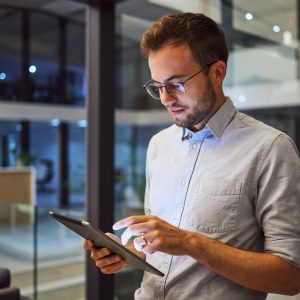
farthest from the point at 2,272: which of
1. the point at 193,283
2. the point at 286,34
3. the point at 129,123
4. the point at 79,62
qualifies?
the point at 79,62

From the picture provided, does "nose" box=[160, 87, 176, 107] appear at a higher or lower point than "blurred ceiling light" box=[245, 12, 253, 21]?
lower

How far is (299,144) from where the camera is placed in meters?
3.29

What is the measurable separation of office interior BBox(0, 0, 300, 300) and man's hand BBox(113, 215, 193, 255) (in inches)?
46.2

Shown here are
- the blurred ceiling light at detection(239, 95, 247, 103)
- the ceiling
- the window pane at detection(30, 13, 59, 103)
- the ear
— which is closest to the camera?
the ear

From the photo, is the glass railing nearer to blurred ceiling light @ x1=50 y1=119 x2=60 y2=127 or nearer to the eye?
the eye

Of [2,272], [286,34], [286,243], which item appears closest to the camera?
[286,243]

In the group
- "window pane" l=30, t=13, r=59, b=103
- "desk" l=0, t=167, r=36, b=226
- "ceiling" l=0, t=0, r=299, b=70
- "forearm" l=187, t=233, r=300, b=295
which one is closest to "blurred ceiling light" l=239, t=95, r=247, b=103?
"ceiling" l=0, t=0, r=299, b=70

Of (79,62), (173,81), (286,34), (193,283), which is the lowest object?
(193,283)

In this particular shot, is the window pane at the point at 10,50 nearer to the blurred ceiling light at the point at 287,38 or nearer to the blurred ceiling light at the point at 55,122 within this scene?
the blurred ceiling light at the point at 55,122

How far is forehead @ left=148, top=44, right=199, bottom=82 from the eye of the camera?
124 centimetres

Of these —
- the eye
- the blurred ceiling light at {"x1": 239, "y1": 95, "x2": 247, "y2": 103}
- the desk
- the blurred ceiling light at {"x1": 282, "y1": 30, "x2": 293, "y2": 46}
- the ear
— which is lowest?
the desk

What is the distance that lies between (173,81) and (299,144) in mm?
2300

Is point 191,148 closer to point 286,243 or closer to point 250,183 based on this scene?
point 250,183

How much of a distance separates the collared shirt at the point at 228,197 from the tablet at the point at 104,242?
0.20 metres
